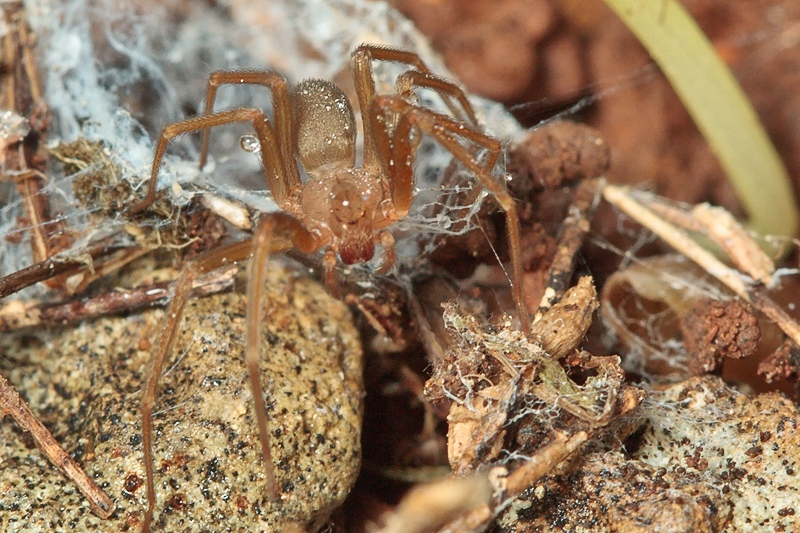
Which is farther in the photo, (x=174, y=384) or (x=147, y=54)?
(x=147, y=54)

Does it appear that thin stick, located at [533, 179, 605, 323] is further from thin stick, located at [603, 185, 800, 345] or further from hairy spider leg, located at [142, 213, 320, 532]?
hairy spider leg, located at [142, 213, 320, 532]

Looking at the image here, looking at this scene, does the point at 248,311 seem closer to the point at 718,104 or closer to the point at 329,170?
the point at 329,170

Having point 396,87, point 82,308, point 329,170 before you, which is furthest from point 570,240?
point 82,308

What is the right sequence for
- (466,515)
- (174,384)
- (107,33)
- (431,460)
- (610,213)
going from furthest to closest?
1. (107,33)
2. (610,213)
3. (431,460)
4. (174,384)
5. (466,515)

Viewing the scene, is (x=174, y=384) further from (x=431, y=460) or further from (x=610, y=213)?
(x=610, y=213)

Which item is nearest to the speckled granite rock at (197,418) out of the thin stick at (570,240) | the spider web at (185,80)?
the spider web at (185,80)

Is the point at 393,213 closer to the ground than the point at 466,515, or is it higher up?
higher up

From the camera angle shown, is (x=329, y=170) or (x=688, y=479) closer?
(x=688, y=479)

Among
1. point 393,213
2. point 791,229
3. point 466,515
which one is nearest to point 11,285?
point 393,213
